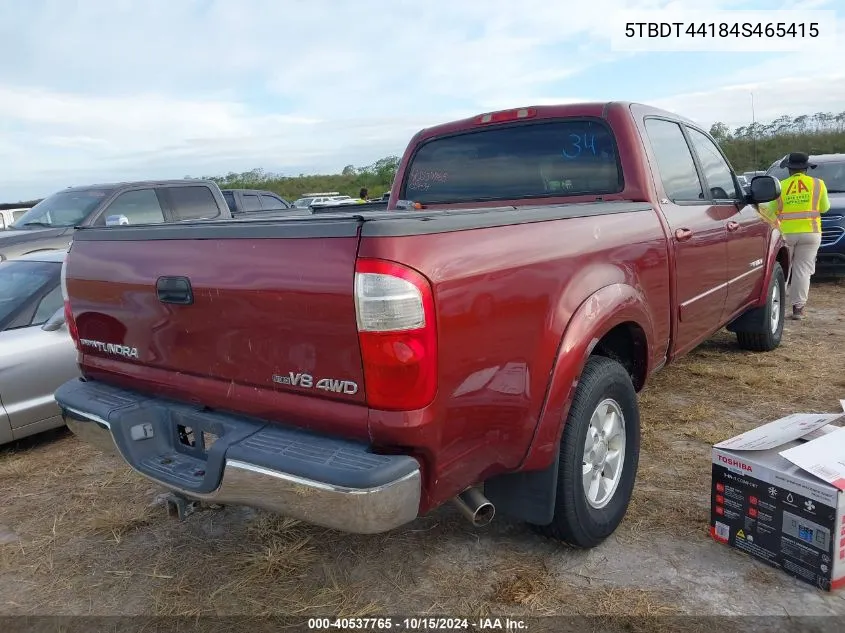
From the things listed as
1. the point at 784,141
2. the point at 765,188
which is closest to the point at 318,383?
the point at 765,188

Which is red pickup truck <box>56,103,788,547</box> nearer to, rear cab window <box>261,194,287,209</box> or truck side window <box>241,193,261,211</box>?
truck side window <box>241,193,261,211</box>

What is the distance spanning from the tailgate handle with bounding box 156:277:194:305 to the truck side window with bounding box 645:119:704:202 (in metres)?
2.60

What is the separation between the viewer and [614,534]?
3.03 meters

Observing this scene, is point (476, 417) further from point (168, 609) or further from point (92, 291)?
point (92, 291)

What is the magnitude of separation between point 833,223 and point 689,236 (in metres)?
7.15

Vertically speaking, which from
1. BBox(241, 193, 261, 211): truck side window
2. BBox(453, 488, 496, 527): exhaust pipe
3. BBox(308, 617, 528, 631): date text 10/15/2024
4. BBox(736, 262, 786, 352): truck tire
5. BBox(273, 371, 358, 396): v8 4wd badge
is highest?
BBox(241, 193, 261, 211): truck side window

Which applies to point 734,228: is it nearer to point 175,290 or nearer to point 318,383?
point 318,383

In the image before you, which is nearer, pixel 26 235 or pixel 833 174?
pixel 26 235

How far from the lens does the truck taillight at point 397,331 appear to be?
1.97m

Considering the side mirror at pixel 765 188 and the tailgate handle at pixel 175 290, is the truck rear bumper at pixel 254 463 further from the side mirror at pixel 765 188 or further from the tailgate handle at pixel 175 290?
the side mirror at pixel 765 188

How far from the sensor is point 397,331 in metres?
1.99

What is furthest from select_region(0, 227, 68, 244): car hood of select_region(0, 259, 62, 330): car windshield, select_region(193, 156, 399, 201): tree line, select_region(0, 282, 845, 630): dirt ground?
select_region(193, 156, 399, 201): tree line

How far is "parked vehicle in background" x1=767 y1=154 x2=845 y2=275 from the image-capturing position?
A: 30.9 feet

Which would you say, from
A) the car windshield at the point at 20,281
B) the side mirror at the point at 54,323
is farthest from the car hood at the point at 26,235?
the side mirror at the point at 54,323
